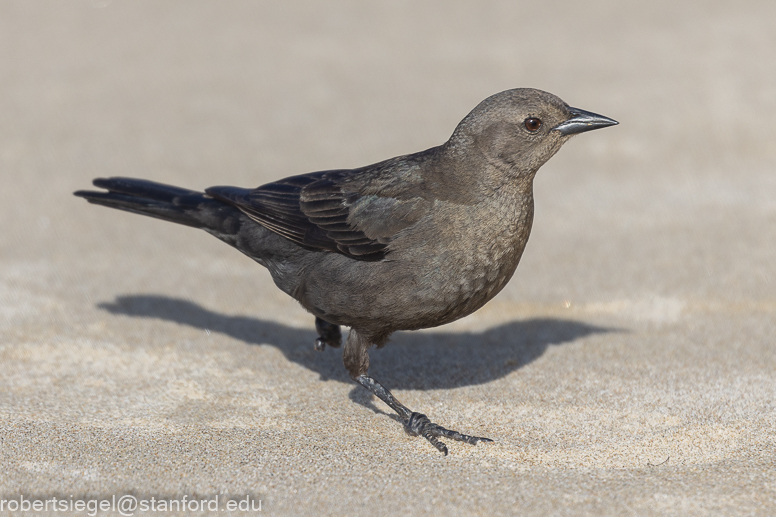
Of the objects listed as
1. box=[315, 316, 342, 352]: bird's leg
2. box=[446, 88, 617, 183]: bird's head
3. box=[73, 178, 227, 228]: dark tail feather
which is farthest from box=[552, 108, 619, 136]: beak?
box=[73, 178, 227, 228]: dark tail feather

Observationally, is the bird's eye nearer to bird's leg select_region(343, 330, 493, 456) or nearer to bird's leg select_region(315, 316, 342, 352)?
bird's leg select_region(343, 330, 493, 456)

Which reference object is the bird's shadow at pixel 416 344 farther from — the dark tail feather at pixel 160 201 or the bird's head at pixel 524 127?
the bird's head at pixel 524 127

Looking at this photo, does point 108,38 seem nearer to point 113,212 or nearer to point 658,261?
point 113,212

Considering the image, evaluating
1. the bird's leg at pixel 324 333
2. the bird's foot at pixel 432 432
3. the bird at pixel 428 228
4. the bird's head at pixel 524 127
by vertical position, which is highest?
the bird's head at pixel 524 127

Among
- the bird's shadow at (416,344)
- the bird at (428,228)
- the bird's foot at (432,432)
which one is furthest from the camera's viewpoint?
the bird's shadow at (416,344)

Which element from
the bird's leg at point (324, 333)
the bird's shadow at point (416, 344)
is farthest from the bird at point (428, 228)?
the bird's shadow at point (416, 344)

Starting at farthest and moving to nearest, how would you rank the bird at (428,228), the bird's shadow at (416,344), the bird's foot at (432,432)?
the bird's shadow at (416,344) → the bird at (428,228) → the bird's foot at (432,432)

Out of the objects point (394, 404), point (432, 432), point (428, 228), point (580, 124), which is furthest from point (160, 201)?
point (580, 124)
